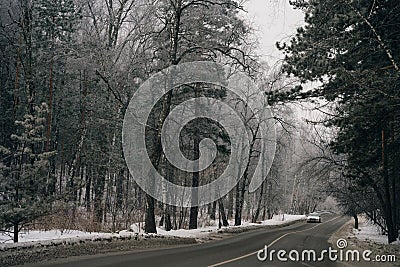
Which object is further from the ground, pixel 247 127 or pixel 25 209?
pixel 247 127

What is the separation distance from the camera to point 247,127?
32.9 m

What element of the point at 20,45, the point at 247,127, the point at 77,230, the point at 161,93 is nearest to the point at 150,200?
the point at 77,230

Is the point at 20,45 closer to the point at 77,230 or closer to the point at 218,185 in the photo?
the point at 77,230

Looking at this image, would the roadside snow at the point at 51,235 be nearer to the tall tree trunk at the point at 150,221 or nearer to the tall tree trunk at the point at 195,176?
the tall tree trunk at the point at 150,221

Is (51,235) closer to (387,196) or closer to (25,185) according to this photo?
(25,185)

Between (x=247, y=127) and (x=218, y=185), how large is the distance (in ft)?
19.8

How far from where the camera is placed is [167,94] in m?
18.8

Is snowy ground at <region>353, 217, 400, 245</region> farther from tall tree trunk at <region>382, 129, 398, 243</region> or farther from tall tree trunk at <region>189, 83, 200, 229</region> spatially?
tall tree trunk at <region>189, 83, 200, 229</region>

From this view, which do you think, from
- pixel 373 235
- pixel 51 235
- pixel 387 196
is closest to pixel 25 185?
pixel 51 235

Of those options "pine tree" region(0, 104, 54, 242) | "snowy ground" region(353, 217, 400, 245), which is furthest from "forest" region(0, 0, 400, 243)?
"snowy ground" region(353, 217, 400, 245)

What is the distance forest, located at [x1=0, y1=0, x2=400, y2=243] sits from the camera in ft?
39.2

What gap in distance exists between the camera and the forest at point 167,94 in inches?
470

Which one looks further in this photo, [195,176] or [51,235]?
[195,176]

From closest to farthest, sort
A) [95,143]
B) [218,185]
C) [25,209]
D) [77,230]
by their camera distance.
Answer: [25,209] → [77,230] → [95,143] → [218,185]
